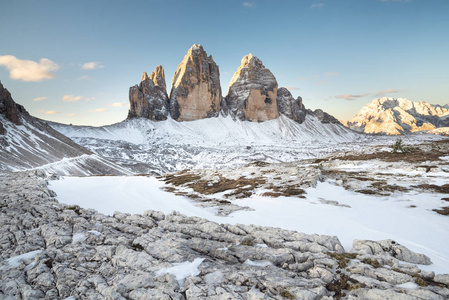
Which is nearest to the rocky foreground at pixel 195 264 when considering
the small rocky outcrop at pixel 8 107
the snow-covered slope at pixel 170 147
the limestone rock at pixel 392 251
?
the limestone rock at pixel 392 251

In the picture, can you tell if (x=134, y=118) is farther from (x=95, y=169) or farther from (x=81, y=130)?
(x=95, y=169)

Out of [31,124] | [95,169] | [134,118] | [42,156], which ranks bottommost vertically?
[95,169]

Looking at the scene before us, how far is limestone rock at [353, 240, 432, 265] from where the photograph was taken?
370 inches

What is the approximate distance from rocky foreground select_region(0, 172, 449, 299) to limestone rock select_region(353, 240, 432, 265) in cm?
4

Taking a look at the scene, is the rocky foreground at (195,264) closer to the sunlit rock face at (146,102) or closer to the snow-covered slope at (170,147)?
the snow-covered slope at (170,147)

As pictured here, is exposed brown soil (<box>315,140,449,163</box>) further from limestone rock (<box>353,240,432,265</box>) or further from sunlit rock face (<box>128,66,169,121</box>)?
sunlit rock face (<box>128,66,169,121</box>)

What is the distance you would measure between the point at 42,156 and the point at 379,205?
9499 centimetres

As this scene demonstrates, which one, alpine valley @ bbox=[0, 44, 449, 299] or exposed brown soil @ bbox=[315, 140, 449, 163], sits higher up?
exposed brown soil @ bbox=[315, 140, 449, 163]

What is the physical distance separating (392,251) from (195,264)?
8805 millimetres

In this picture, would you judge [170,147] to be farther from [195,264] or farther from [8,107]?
[195,264]

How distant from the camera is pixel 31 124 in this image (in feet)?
313

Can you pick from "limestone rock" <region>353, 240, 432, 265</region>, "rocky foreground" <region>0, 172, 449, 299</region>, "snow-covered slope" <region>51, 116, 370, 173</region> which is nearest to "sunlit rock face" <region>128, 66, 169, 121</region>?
"snow-covered slope" <region>51, 116, 370, 173</region>

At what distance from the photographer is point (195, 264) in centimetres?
884

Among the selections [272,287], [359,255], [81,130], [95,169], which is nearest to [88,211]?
[272,287]
